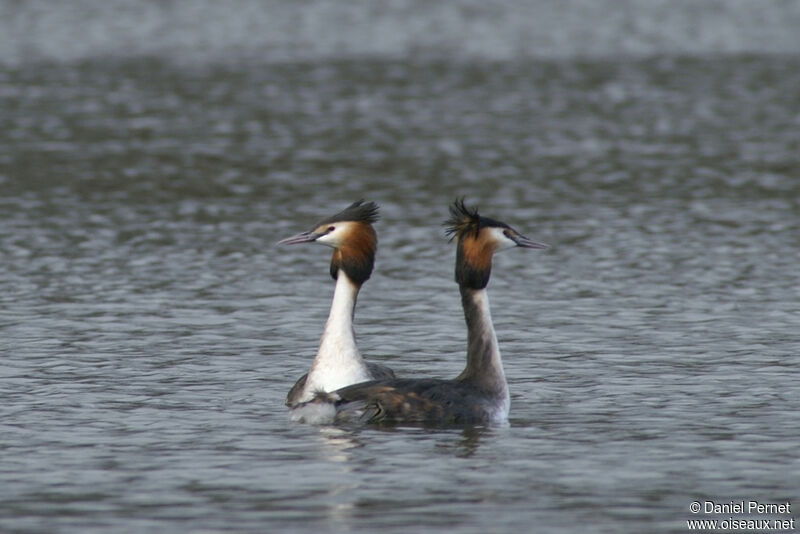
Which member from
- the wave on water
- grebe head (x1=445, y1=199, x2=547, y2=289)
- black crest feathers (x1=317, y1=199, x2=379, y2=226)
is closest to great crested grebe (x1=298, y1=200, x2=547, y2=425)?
grebe head (x1=445, y1=199, x2=547, y2=289)

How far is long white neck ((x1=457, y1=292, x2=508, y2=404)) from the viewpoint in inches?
592

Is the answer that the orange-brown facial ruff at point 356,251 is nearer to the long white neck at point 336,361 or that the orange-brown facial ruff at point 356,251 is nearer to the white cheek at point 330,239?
the white cheek at point 330,239

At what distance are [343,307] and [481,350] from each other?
1.28m

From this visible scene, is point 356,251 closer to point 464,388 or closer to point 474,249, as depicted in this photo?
point 474,249

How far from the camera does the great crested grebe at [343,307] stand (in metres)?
15.4

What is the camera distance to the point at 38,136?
3781 cm

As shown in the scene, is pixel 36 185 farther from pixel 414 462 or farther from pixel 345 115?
pixel 414 462

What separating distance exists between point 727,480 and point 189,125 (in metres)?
28.2

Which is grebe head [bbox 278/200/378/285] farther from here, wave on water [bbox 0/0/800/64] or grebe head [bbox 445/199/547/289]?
wave on water [bbox 0/0/800/64]

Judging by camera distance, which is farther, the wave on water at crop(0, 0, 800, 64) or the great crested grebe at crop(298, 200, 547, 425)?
the wave on water at crop(0, 0, 800, 64)

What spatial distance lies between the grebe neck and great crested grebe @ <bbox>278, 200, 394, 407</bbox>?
92 cm

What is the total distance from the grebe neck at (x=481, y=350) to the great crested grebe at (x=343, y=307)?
36.3 inches

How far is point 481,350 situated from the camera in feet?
49.9

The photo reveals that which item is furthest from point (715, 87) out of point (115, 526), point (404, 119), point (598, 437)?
point (115, 526)
